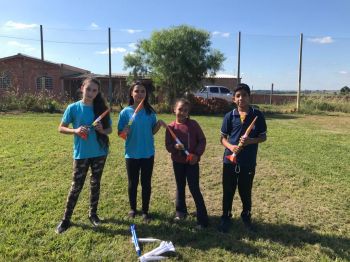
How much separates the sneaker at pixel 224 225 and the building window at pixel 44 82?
2842 cm

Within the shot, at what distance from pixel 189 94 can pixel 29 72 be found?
14682 mm

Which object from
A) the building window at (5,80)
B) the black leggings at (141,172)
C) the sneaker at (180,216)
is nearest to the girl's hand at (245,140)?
the black leggings at (141,172)

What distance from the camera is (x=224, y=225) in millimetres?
4406

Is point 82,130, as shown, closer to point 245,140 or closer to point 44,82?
point 245,140

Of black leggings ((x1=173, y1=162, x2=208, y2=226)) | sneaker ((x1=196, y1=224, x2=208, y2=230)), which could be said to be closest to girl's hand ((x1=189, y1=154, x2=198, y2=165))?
black leggings ((x1=173, y1=162, x2=208, y2=226))

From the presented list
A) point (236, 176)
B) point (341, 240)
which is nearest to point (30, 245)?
point (236, 176)

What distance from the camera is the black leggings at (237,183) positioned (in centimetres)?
432

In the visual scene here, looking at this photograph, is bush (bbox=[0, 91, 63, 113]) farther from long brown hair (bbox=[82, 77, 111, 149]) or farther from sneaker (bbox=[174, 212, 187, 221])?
sneaker (bbox=[174, 212, 187, 221])

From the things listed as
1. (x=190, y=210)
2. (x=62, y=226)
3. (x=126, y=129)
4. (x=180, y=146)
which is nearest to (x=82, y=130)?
(x=126, y=129)

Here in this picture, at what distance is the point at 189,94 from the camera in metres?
22.4

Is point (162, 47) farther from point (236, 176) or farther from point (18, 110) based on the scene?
point (236, 176)

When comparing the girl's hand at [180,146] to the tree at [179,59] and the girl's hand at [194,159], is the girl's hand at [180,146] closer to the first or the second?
the girl's hand at [194,159]

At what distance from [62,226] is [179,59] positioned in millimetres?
18581

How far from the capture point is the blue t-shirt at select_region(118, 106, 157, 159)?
14.4 feet
